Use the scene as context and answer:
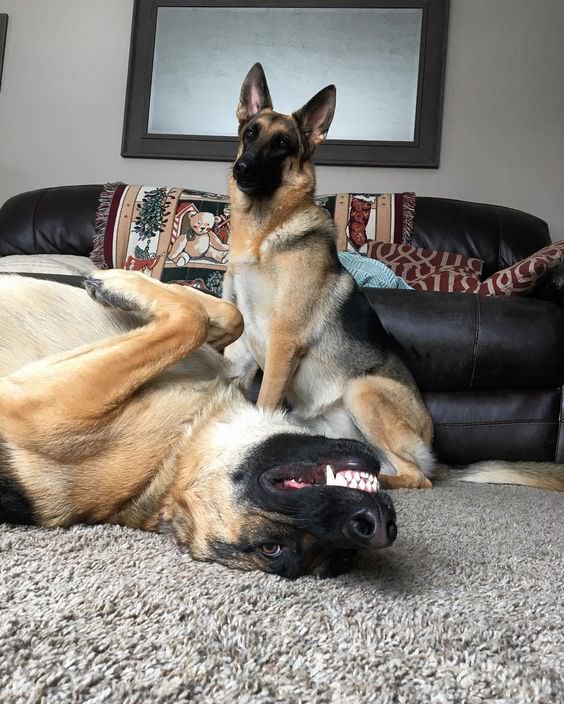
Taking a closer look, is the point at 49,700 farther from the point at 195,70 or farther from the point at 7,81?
the point at 7,81

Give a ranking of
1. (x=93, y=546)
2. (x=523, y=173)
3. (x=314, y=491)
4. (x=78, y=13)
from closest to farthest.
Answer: (x=314, y=491) → (x=93, y=546) → (x=523, y=173) → (x=78, y=13)

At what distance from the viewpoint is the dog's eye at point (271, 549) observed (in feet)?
3.03

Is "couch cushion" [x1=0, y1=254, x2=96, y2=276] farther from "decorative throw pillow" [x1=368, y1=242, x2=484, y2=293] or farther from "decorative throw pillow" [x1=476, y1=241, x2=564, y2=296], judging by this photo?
"decorative throw pillow" [x1=476, y1=241, x2=564, y2=296]

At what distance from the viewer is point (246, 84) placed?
271cm

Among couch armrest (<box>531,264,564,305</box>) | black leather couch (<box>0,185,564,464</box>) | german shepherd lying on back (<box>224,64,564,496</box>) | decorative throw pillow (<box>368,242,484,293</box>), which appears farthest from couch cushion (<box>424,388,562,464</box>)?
decorative throw pillow (<box>368,242,484,293</box>)

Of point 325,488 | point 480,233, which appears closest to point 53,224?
point 480,233

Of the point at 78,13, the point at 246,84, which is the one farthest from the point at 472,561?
the point at 78,13

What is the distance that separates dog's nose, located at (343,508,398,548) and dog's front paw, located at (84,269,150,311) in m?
0.67

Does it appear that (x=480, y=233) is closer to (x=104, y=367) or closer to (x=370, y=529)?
(x=104, y=367)

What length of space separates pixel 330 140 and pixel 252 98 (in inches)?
79.9

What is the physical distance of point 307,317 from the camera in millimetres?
2426

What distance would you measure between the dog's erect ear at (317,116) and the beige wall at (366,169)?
200 centimetres

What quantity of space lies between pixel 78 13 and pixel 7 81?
2.78ft

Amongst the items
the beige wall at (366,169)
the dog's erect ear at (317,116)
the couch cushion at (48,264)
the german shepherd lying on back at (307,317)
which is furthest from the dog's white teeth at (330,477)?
the beige wall at (366,169)
